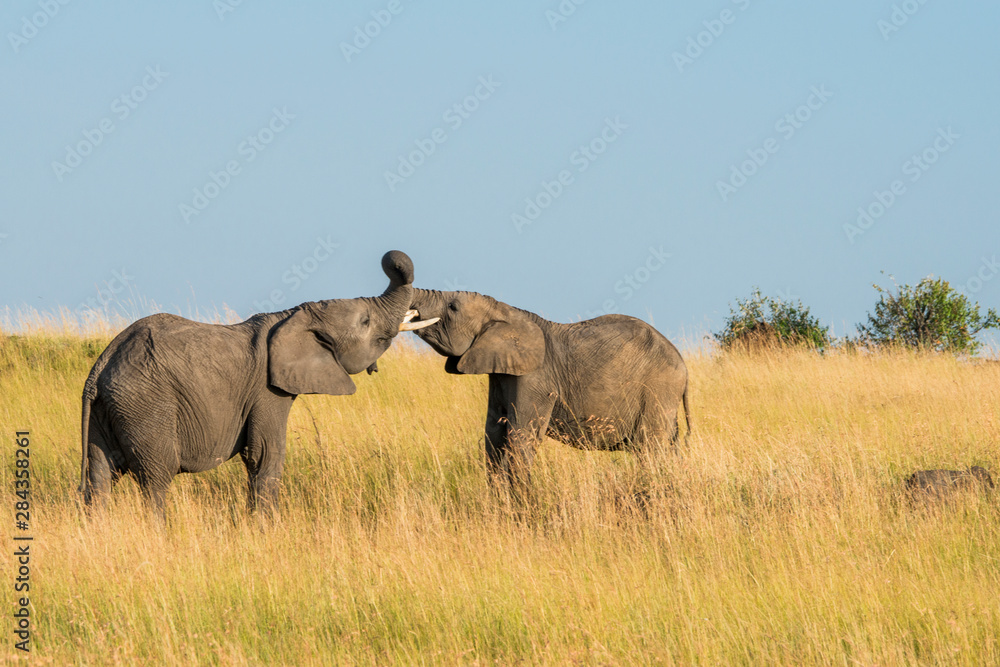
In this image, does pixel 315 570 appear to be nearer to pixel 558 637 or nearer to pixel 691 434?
pixel 558 637

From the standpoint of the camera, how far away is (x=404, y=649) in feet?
16.8

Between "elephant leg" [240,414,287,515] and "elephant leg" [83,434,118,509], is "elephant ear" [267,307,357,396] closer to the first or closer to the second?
"elephant leg" [240,414,287,515]

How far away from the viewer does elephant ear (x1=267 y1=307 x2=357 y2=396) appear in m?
7.92

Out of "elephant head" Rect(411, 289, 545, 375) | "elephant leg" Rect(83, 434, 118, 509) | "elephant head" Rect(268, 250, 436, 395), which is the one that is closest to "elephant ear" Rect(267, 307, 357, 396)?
"elephant head" Rect(268, 250, 436, 395)

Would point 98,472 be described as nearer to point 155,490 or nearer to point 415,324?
point 155,490

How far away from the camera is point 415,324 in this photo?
28.5 feet

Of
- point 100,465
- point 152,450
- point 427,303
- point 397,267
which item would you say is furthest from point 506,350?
point 100,465

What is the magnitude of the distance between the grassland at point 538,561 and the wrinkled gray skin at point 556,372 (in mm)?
337

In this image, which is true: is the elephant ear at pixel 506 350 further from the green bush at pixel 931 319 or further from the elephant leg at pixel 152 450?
the green bush at pixel 931 319

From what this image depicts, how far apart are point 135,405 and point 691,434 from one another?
4.85 m

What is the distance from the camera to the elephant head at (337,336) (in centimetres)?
795

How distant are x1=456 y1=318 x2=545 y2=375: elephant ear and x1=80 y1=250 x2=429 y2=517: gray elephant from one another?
0.81 meters

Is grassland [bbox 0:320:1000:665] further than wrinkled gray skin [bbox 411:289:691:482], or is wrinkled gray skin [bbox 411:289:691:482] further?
wrinkled gray skin [bbox 411:289:691:482]

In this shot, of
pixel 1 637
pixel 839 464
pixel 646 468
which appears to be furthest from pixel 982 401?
pixel 1 637
